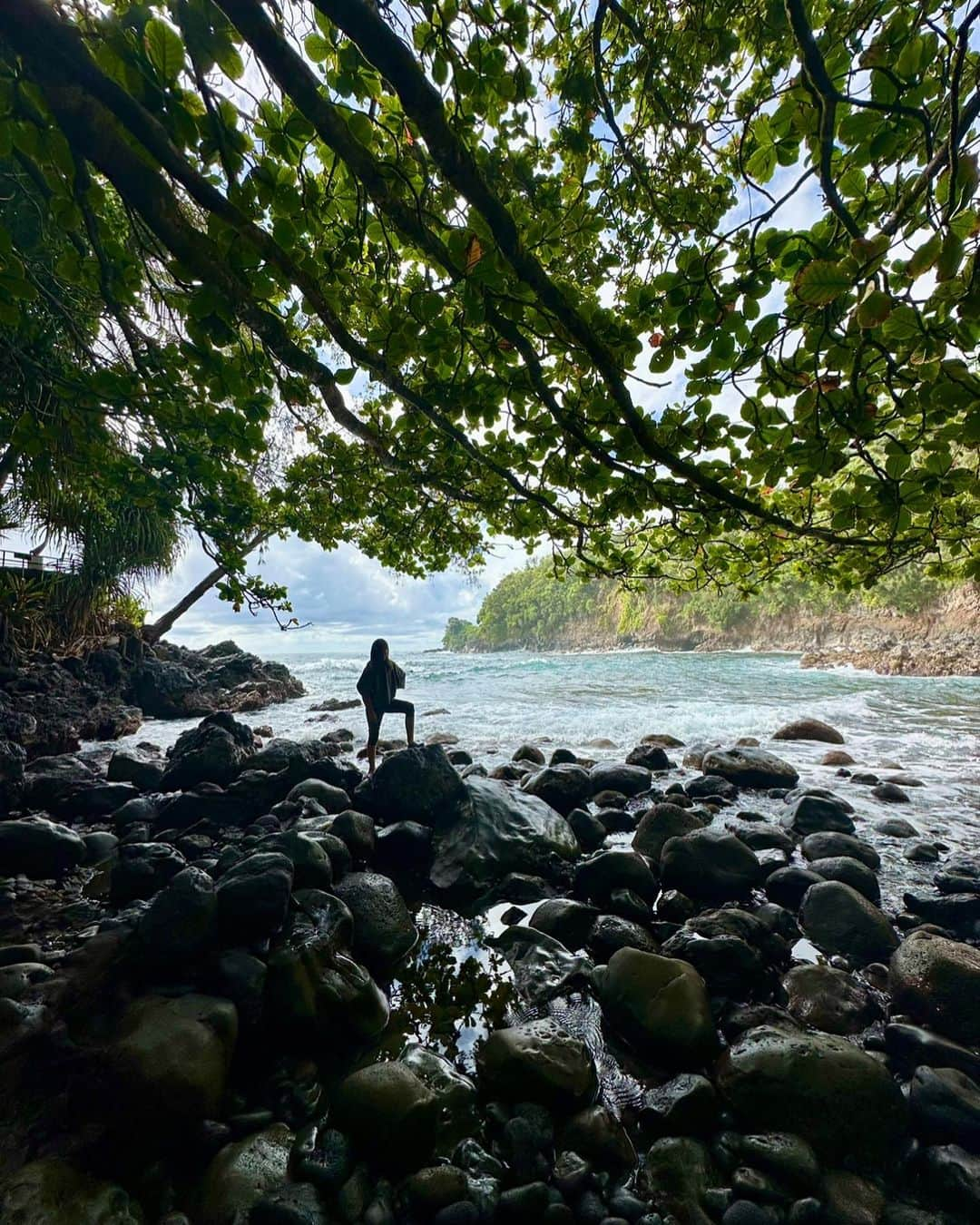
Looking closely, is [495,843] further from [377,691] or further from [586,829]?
[377,691]

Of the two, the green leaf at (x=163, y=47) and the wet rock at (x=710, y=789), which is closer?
the green leaf at (x=163, y=47)

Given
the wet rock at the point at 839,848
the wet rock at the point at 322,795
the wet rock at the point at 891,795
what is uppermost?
the wet rock at the point at 322,795

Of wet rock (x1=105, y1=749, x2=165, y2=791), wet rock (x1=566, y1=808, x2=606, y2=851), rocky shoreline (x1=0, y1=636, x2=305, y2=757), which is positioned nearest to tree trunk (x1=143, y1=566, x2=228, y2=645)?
rocky shoreline (x1=0, y1=636, x2=305, y2=757)

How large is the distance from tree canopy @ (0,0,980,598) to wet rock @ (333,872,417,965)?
10.4ft

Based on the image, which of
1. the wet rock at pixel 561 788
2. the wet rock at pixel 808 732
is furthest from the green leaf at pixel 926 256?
the wet rock at pixel 808 732

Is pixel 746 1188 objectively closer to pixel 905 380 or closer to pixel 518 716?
pixel 905 380

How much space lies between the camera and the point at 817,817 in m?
5.36

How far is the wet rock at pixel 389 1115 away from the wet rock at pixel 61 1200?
28.4 inches

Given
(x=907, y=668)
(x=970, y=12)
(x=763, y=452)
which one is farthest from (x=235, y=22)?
(x=907, y=668)

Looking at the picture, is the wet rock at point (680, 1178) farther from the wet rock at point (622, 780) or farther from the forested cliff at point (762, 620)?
the wet rock at point (622, 780)

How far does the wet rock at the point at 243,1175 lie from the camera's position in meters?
1.72

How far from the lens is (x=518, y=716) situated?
1388 cm

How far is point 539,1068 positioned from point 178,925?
2.10m

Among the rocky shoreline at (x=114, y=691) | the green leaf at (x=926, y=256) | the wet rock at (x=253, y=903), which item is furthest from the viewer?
the rocky shoreline at (x=114, y=691)
